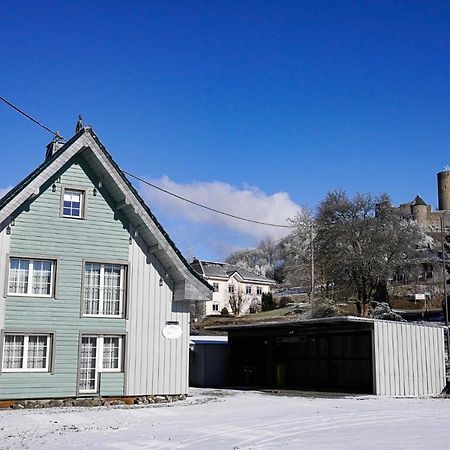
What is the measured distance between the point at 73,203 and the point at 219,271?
66.0 metres

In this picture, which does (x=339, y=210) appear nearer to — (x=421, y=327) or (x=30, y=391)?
(x=421, y=327)

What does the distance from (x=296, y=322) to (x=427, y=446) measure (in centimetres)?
1498

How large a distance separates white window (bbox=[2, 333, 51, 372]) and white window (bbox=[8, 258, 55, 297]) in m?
1.39

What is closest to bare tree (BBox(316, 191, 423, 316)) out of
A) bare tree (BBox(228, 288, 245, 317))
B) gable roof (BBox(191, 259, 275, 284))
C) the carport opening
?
the carport opening

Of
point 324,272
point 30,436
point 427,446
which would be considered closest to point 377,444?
point 427,446

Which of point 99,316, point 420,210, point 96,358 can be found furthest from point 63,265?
point 420,210

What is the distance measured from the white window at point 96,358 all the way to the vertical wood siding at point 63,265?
27 cm

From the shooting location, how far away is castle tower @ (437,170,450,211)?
13325 cm

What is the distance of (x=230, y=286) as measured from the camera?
8538 cm

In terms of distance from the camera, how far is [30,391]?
1988 cm

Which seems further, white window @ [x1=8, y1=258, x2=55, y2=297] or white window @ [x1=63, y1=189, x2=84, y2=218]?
white window @ [x1=63, y1=189, x2=84, y2=218]

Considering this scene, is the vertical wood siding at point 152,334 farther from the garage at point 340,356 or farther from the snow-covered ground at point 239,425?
the garage at point 340,356

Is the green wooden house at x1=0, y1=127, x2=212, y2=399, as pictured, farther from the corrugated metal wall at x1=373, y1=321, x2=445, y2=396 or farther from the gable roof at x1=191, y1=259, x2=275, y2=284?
the gable roof at x1=191, y1=259, x2=275, y2=284

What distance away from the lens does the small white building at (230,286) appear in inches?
3199
